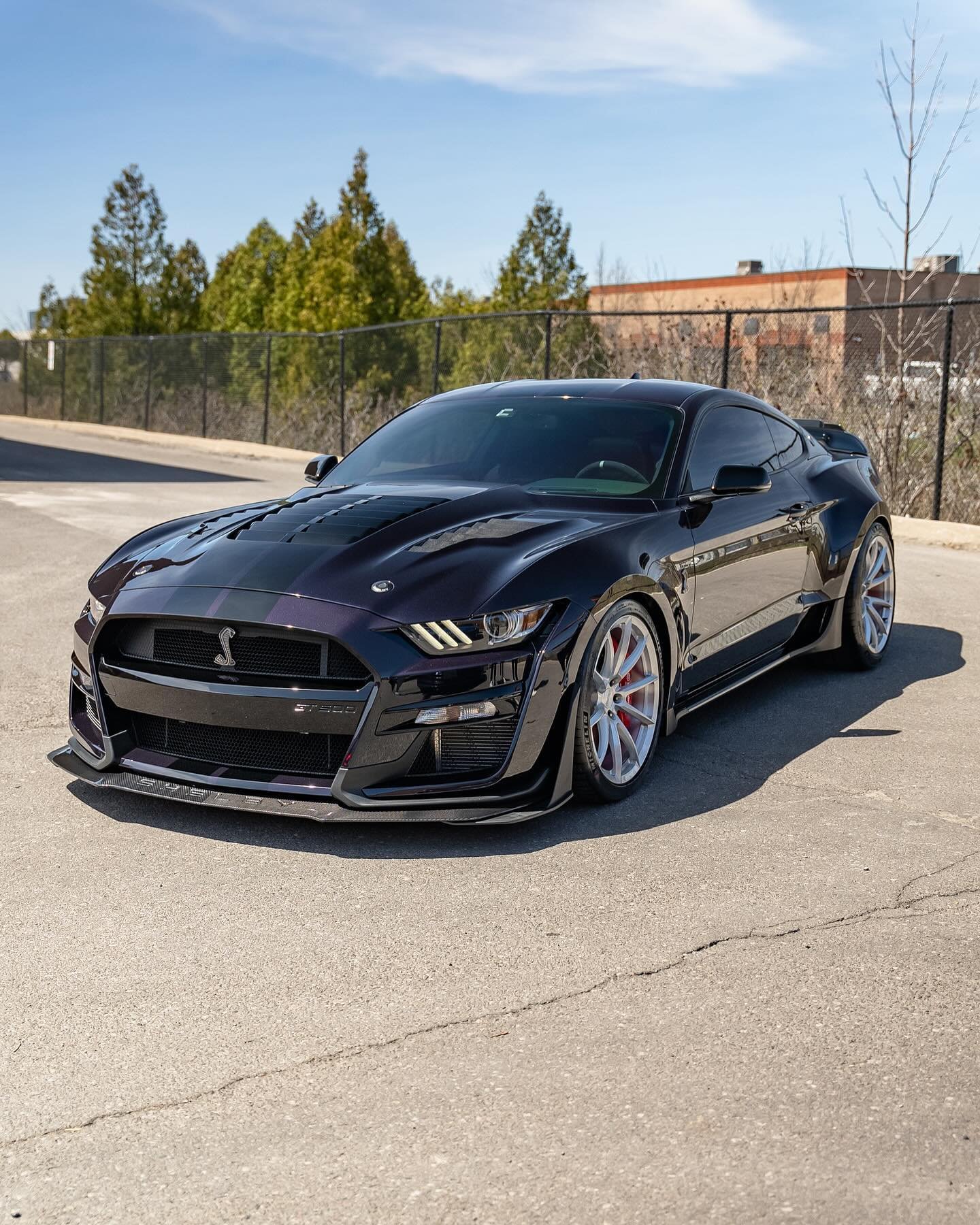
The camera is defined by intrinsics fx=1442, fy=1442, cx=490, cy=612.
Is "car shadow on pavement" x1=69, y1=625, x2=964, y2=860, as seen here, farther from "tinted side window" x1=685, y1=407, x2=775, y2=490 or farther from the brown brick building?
the brown brick building

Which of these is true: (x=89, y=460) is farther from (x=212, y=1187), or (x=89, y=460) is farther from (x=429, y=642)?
(x=212, y=1187)

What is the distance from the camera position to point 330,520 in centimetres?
527

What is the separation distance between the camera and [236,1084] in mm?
3041

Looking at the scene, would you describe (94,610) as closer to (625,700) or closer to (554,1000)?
(625,700)

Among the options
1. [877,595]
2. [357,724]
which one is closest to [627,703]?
[357,724]

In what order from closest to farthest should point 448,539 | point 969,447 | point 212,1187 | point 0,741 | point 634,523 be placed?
point 212,1187, point 448,539, point 634,523, point 0,741, point 969,447

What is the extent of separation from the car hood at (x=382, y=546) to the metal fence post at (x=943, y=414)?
928 centimetres

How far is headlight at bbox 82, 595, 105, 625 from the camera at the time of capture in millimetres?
5004

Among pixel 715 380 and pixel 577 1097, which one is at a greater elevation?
pixel 715 380

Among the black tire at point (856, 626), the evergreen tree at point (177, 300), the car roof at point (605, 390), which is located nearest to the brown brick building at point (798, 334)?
the black tire at point (856, 626)

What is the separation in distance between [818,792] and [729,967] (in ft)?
5.62

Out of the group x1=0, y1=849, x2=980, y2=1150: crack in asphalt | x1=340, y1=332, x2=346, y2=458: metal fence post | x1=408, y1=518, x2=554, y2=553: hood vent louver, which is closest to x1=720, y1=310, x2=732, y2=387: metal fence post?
x1=340, y1=332, x2=346, y2=458: metal fence post

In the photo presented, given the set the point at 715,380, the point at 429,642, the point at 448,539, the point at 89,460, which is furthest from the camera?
the point at 89,460

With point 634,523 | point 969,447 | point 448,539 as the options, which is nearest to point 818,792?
point 634,523
